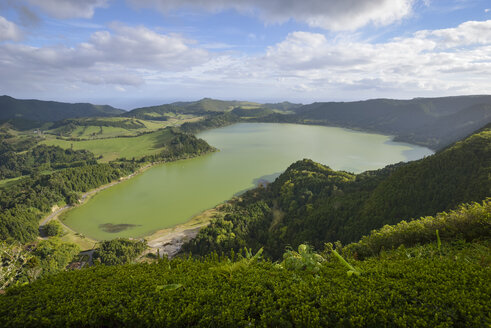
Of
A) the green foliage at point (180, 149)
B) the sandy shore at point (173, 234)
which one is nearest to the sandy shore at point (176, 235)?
the sandy shore at point (173, 234)

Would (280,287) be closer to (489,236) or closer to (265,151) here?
(489,236)

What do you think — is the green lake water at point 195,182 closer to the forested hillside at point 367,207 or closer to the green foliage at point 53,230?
the green foliage at point 53,230

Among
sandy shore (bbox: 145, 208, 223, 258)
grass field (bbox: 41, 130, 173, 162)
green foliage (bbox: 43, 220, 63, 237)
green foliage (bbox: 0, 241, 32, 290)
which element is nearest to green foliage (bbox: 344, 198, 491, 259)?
green foliage (bbox: 0, 241, 32, 290)

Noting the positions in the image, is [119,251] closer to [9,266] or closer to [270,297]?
[9,266]

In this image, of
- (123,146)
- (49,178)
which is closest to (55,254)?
(49,178)

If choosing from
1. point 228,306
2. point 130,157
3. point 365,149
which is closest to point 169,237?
point 228,306
